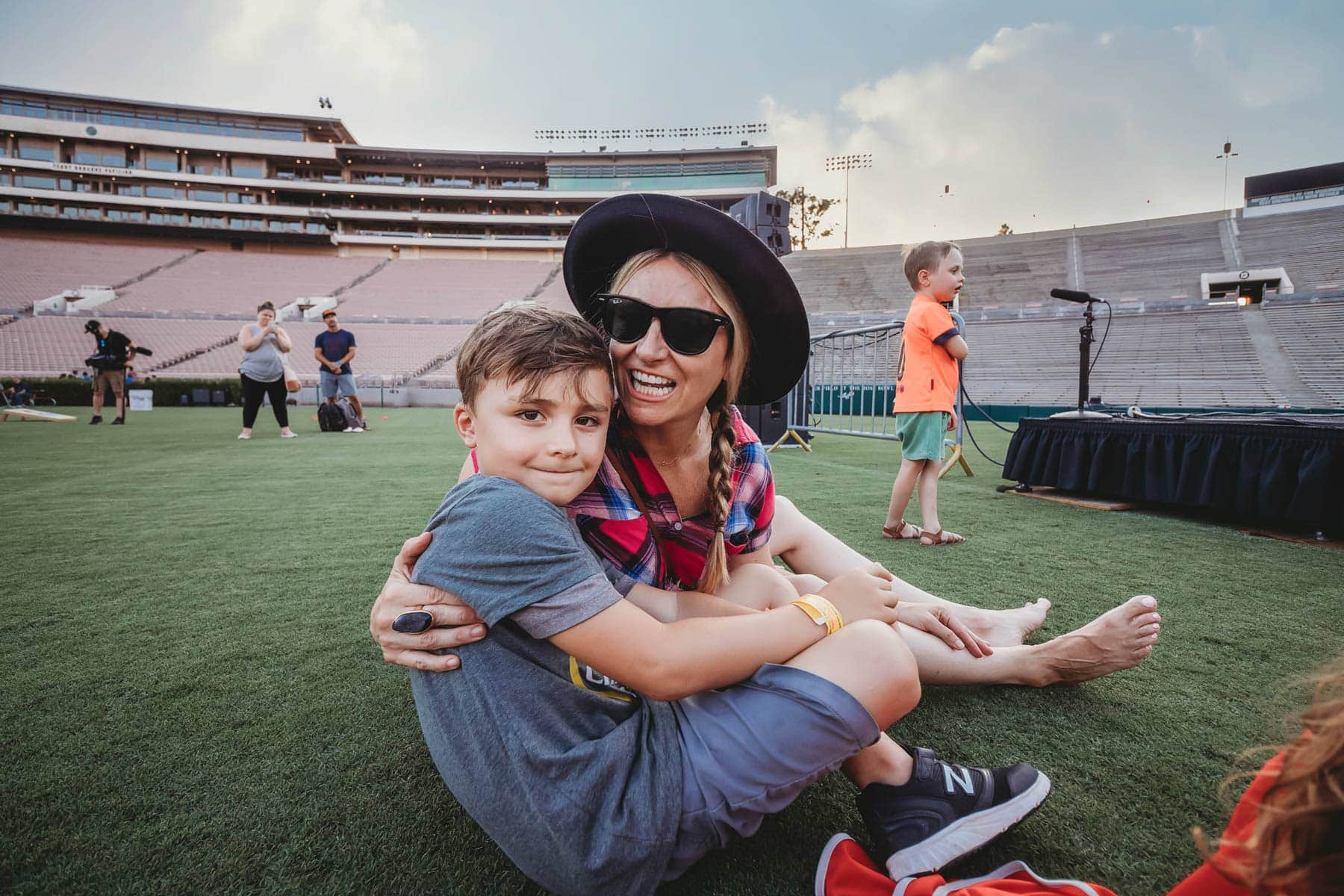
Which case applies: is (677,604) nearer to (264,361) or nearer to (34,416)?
(264,361)

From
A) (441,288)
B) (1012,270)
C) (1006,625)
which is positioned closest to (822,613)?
(1006,625)

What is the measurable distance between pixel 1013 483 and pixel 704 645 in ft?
17.7

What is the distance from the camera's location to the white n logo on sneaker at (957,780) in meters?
1.05

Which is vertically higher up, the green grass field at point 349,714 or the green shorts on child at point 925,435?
the green shorts on child at point 925,435

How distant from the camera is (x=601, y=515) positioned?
1257 mm

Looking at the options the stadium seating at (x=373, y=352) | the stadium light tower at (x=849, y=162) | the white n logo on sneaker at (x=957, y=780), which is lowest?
the white n logo on sneaker at (x=957, y=780)

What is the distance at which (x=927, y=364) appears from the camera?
3521 millimetres

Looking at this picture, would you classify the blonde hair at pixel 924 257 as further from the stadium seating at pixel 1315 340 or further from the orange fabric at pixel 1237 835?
the stadium seating at pixel 1315 340

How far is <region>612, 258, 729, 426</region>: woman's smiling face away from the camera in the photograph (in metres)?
1.33

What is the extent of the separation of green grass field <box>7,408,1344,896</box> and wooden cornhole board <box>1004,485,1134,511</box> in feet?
2.85

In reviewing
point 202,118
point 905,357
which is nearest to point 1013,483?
point 905,357

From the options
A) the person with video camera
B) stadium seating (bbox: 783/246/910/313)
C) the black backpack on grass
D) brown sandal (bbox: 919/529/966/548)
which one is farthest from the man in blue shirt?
stadium seating (bbox: 783/246/910/313)

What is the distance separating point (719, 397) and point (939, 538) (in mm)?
2241

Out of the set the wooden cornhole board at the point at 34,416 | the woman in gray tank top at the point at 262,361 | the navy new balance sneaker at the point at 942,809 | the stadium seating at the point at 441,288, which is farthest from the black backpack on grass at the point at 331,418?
the stadium seating at the point at 441,288
